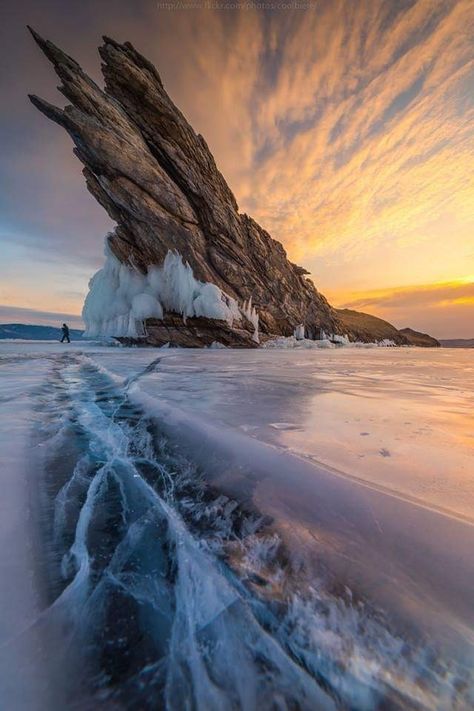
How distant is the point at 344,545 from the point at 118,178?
51.5 ft

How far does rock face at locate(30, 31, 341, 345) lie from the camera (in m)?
12.1

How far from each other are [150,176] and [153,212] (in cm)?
147

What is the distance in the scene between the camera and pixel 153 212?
45.3ft

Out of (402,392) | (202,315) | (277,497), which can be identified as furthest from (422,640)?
(202,315)

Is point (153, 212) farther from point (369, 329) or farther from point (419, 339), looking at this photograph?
point (419, 339)

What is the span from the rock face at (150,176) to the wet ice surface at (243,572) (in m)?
14.6

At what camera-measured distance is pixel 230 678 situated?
0.54 m

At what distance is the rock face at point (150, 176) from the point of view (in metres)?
12.1

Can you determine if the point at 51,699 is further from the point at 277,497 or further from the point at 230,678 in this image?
the point at 277,497

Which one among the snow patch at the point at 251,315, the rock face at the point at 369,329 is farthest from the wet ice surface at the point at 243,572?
the rock face at the point at 369,329

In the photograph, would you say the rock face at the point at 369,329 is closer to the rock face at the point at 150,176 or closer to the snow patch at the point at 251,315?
the snow patch at the point at 251,315

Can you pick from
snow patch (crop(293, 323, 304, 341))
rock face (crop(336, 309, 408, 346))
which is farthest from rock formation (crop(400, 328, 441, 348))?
snow patch (crop(293, 323, 304, 341))

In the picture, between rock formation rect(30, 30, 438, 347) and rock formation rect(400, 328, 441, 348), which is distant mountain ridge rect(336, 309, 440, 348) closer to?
rock formation rect(400, 328, 441, 348)

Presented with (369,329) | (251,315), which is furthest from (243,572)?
(369,329)
